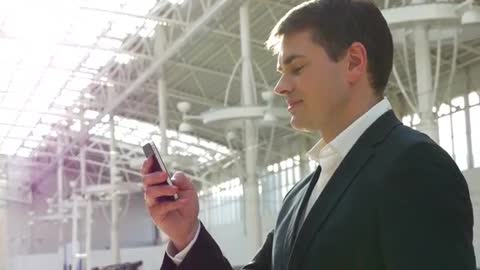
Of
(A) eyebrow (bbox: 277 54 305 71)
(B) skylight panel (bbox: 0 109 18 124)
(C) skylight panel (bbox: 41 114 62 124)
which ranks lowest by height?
(A) eyebrow (bbox: 277 54 305 71)

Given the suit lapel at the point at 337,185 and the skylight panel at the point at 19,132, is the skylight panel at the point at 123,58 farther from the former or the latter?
the suit lapel at the point at 337,185

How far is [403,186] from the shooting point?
133 centimetres

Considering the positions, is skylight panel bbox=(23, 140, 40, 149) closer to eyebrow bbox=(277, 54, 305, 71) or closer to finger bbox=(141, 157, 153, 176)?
finger bbox=(141, 157, 153, 176)

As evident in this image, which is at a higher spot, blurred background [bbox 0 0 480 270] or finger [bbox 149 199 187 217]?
blurred background [bbox 0 0 480 270]

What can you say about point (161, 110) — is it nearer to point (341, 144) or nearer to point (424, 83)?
point (424, 83)

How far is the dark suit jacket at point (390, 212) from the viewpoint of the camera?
4.21 ft

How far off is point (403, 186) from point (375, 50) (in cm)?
33

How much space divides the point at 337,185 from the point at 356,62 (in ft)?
0.81

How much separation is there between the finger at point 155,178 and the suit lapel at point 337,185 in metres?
0.33

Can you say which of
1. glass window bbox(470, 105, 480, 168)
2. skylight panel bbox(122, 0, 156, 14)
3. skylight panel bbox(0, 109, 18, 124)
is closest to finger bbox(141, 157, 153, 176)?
skylight panel bbox(122, 0, 156, 14)

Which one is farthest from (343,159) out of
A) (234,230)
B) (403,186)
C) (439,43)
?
(234,230)

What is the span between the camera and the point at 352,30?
1531mm

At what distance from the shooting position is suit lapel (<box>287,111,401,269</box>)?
4.73ft

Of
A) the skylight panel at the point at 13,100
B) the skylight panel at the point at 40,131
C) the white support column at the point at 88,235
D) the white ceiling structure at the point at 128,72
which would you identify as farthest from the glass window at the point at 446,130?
the skylight panel at the point at 40,131
